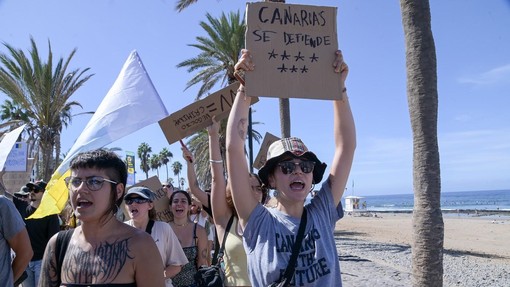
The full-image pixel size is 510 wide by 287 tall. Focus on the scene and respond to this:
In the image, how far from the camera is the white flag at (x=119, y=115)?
218 inches

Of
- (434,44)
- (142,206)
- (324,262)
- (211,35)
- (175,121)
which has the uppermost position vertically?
(211,35)

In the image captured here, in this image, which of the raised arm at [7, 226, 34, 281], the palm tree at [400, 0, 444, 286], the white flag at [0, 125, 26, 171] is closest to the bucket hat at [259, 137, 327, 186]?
the raised arm at [7, 226, 34, 281]

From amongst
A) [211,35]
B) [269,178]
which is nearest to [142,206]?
[269,178]

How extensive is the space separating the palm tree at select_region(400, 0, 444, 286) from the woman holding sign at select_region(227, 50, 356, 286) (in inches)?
132

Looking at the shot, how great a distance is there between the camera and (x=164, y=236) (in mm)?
4574

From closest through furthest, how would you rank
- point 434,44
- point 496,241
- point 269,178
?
point 269,178 → point 434,44 → point 496,241

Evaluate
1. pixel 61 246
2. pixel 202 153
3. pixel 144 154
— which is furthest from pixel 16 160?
pixel 144 154

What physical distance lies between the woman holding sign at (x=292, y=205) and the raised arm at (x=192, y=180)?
2.05m

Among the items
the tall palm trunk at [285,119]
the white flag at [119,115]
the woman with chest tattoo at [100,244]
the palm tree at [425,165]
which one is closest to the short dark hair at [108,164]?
the woman with chest tattoo at [100,244]

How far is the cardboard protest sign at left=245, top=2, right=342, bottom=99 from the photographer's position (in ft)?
9.88

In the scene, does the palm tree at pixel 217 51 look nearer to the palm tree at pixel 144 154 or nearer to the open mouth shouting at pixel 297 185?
the open mouth shouting at pixel 297 185

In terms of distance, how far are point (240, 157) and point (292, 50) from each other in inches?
31.7

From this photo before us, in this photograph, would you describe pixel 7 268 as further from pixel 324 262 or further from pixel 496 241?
pixel 496 241

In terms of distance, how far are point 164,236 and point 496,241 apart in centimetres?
2786
